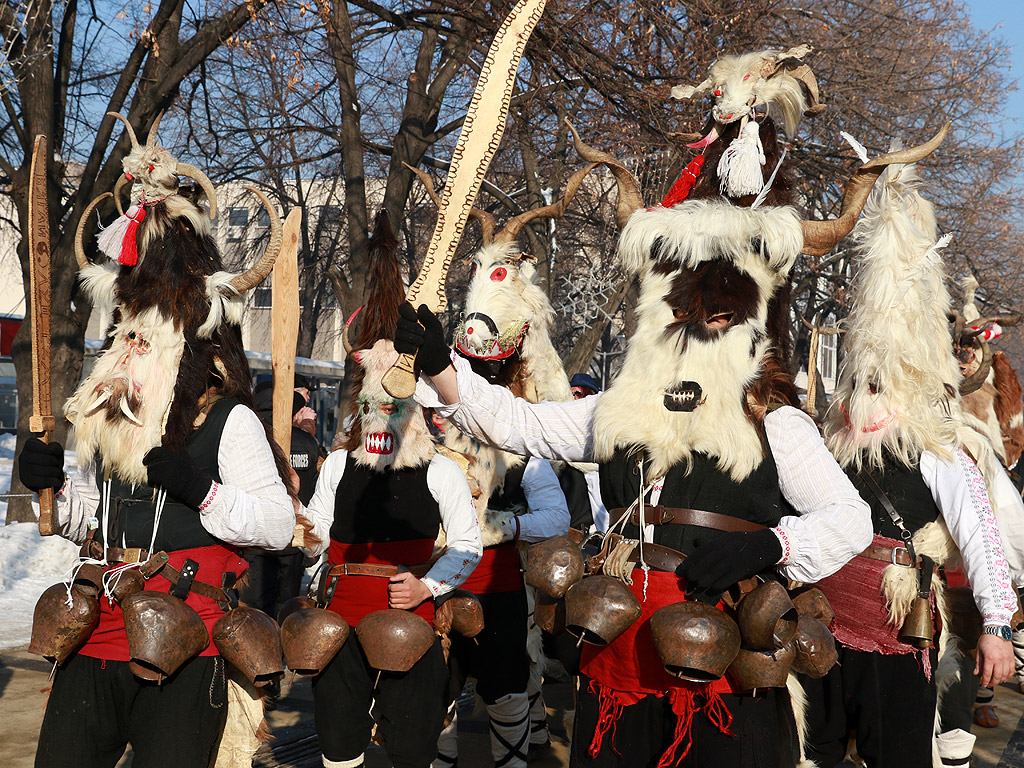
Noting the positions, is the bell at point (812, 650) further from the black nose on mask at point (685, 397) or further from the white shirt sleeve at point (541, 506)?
the white shirt sleeve at point (541, 506)

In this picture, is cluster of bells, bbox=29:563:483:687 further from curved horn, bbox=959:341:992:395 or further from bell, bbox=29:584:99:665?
curved horn, bbox=959:341:992:395

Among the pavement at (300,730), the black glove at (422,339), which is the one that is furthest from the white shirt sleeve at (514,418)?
the pavement at (300,730)

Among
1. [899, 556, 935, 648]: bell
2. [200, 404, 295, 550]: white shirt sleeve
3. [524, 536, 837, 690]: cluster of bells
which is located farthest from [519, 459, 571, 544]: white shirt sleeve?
[524, 536, 837, 690]: cluster of bells

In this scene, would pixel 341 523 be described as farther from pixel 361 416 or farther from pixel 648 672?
pixel 648 672

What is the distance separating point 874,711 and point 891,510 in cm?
75

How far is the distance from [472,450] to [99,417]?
2.15m

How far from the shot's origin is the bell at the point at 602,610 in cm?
257

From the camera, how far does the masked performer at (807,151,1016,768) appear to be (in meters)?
3.65

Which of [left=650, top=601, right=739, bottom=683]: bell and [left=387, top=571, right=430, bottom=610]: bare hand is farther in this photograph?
[left=387, top=571, right=430, bottom=610]: bare hand

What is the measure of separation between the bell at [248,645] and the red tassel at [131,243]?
1199 millimetres

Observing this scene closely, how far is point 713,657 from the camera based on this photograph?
8.11 feet

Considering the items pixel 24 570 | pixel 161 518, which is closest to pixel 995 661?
pixel 161 518

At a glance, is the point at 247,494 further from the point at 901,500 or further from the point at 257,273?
the point at 901,500

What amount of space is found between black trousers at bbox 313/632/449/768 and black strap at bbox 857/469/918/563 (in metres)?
1.84
